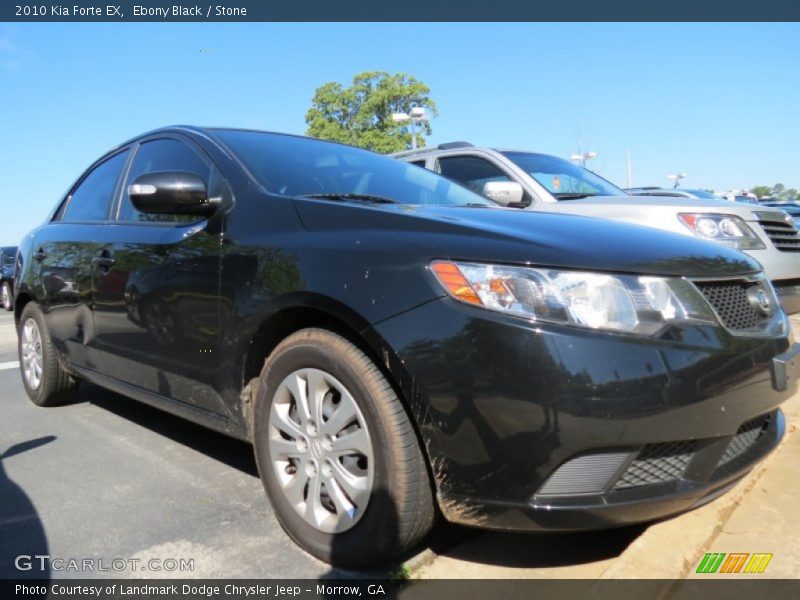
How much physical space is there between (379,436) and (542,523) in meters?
0.55

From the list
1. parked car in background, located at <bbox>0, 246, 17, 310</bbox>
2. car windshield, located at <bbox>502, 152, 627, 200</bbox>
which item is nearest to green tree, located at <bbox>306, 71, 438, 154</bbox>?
parked car in background, located at <bbox>0, 246, 17, 310</bbox>

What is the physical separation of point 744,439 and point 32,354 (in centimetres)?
445

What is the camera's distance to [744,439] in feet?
6.89

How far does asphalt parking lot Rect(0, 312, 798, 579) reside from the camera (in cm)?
219

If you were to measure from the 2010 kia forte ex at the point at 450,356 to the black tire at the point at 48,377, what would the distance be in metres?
1.80

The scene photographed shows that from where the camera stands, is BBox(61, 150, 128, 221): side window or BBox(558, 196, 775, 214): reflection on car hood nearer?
BBox(61, 150, 128, 221): side window

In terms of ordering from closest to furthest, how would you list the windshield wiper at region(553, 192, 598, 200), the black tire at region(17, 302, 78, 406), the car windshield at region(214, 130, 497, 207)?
the car windshield at region(214, 130, 497, 207)
the black tire at region(17, 302, 78, 406)
the windshield wiper at region(553, 192, 598, 200)

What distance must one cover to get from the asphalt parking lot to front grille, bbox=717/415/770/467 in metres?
0.39

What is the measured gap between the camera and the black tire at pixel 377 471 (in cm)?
194

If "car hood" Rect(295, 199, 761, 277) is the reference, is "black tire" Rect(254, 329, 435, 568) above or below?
below

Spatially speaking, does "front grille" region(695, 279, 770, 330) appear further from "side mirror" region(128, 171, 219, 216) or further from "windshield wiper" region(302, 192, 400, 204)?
"side mirror" region(128, 171, 219, 216)

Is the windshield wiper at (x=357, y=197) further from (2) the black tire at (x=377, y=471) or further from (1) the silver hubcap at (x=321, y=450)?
(1) the silver hubcap at (x=321, y=450)

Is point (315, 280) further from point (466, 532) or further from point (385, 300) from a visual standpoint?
point (466, 532)

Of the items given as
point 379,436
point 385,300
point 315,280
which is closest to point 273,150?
point 315,280
